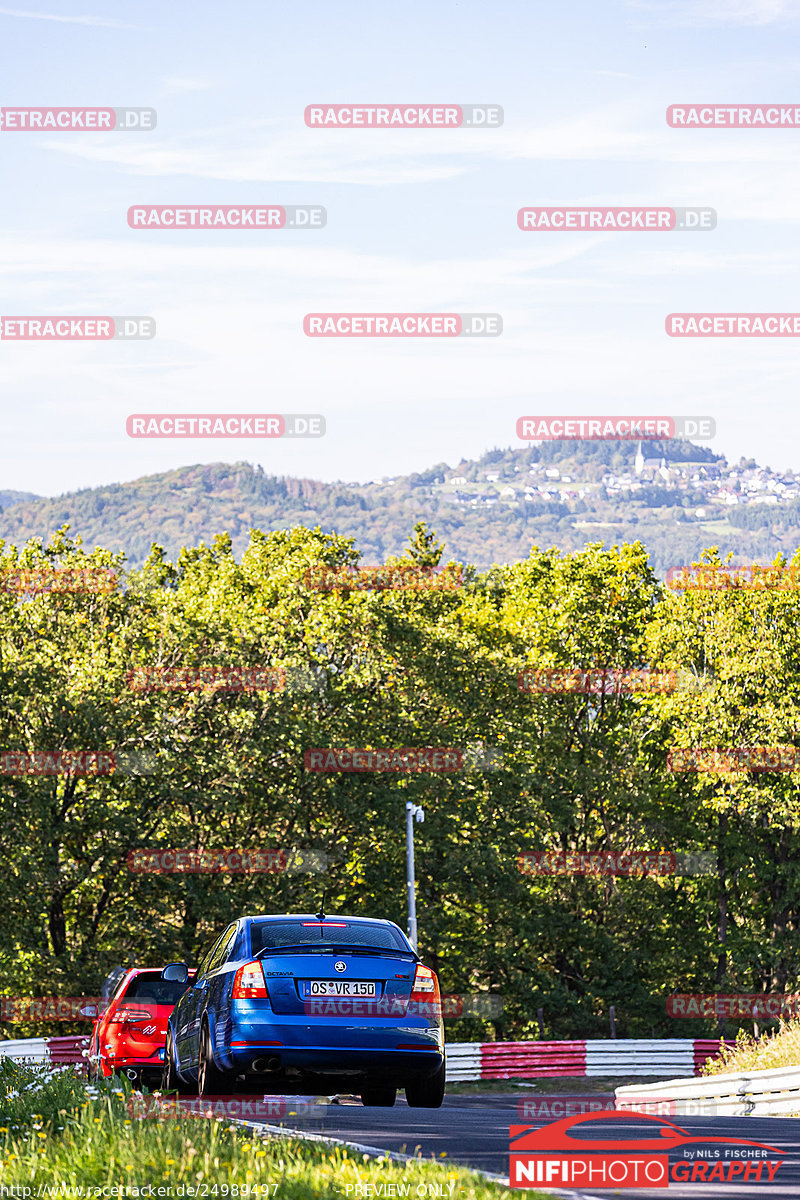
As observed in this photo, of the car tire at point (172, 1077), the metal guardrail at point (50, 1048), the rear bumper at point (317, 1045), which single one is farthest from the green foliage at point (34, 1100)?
the metal guardrail at point (50, 1048)

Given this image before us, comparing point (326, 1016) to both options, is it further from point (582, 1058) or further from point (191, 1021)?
point (582, 1058)

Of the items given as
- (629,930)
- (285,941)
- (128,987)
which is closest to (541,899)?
(629,930)

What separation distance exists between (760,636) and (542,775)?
25.2ft

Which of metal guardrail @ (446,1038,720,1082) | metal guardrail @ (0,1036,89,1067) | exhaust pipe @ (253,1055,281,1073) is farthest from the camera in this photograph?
metal guardrail @ (446,1038,720,1082)

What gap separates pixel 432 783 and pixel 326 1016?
30.1m

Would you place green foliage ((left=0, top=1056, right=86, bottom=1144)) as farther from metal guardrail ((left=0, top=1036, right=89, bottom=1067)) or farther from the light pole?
the light pole

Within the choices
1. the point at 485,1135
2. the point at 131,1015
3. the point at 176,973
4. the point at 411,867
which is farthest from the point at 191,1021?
the point at 411,867

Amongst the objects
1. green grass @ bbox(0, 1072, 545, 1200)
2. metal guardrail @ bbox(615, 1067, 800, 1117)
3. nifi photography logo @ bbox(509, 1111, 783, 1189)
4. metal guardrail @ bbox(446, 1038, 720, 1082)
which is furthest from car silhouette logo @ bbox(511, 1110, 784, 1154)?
metal guardrail @ bbox(446, 1038, 720, 1082)

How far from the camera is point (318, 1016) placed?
35.6ft

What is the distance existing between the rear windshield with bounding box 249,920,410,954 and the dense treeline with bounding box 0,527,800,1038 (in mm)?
24268

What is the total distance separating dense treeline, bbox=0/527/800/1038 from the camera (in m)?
36.7

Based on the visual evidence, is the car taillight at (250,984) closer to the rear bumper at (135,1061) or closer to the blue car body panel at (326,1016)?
the blue car body panel at (326,1016)

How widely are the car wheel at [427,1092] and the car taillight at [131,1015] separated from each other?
6173 mm

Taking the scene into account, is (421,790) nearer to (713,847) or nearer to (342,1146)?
(713,847)
